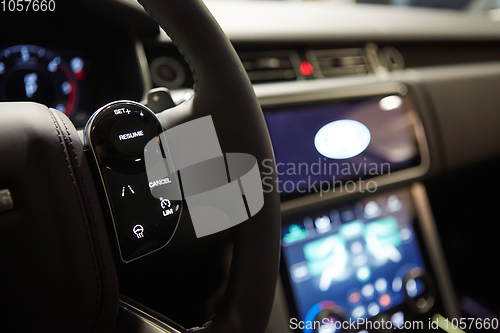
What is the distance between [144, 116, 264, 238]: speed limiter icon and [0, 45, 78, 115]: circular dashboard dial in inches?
13.6

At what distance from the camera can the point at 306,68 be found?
0.94 metres

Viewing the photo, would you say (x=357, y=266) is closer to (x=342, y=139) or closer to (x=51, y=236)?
(x=342, y=139)

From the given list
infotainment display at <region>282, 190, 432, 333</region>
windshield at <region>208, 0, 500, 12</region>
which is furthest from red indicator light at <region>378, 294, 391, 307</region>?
windshield at <region>208, 0, 500, 12</region>

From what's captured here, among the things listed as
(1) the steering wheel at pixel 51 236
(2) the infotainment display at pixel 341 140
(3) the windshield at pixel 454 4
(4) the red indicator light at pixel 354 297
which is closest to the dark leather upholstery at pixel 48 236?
(1) the steering wheel at pixel 51 236

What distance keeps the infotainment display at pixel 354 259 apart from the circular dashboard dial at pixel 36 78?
1.46 feet

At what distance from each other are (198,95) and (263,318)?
0.80 ft

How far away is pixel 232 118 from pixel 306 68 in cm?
55

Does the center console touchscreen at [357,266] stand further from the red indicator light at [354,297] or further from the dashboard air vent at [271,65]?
the dashboard air vent at [271,65]

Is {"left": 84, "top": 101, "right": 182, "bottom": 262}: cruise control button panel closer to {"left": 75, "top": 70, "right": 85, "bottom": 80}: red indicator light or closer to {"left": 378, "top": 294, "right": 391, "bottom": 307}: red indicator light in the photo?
{"left": 75, "top": 70, "right": 85, "bottom": 80}: red indicator light

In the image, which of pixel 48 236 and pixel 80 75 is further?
pixel 80 75

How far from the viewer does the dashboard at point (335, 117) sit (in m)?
0.68

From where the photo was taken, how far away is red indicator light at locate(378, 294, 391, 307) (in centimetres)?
89

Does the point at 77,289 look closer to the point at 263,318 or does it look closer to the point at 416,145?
the point at 263,318

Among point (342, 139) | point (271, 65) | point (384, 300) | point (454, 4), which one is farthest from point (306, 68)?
point (454, 4)
